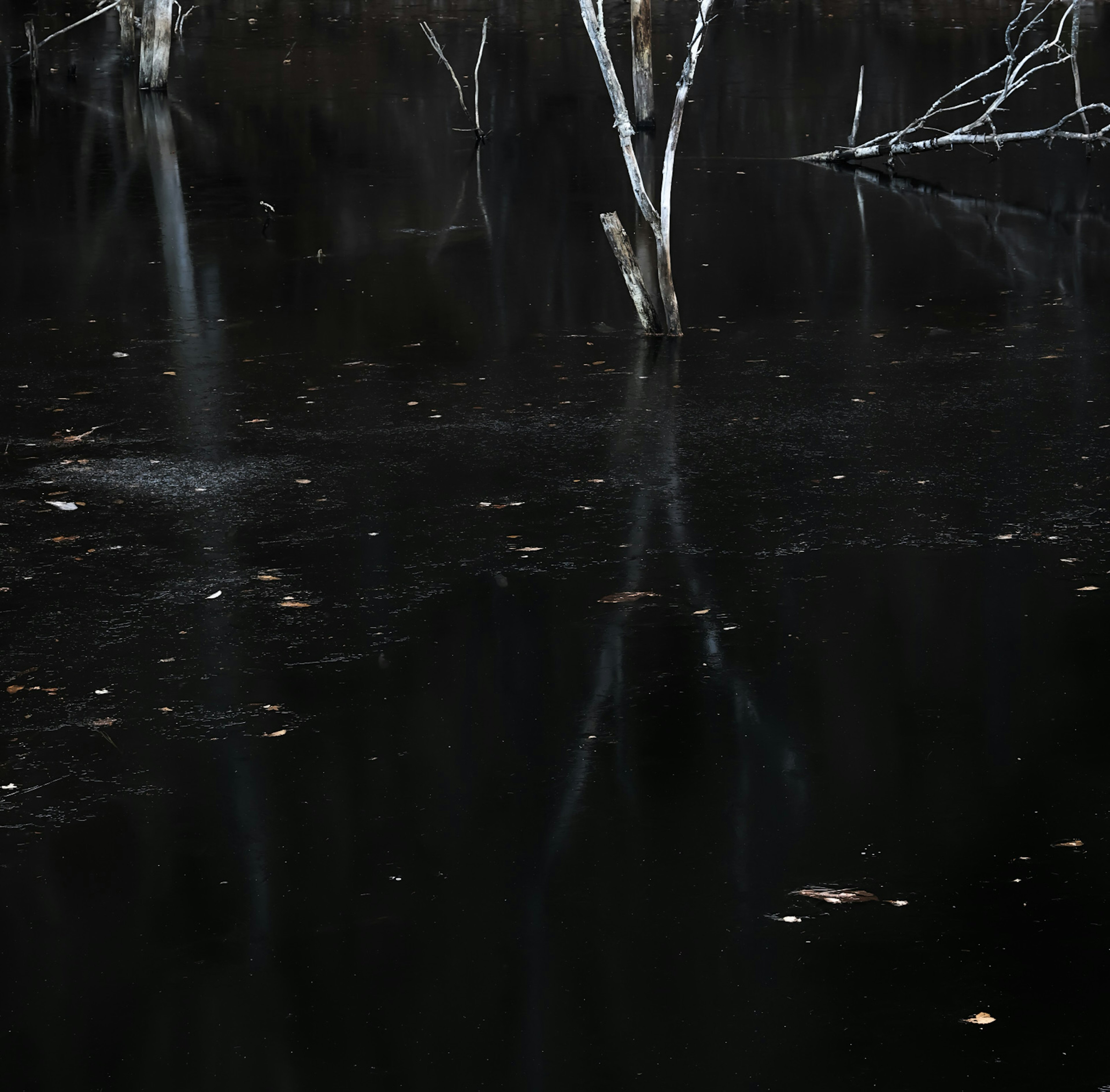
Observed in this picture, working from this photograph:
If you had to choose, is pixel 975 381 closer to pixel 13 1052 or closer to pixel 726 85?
pixel 13 1052

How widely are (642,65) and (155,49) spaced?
1239 cm

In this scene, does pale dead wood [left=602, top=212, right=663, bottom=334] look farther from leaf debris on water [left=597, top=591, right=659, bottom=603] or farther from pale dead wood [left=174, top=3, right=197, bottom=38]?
pale dead wood [left=174, top=3, right=197, bottom=38]

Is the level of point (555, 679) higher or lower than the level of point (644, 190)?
lower

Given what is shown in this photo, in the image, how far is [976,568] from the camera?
756 cm

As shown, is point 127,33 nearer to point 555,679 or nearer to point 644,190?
point 644,190

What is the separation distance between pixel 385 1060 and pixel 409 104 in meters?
28.5

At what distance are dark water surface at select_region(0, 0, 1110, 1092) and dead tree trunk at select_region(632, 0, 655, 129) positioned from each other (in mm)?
9172

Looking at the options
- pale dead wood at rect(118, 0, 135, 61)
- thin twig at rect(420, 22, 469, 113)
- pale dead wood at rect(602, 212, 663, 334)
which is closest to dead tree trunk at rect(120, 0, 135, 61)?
pale dead wood at rect(118, 0, 135, 61)

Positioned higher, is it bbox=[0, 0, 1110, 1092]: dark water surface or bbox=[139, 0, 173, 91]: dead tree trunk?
bbox=[139, 0, 173, 91]: dead tree trunk

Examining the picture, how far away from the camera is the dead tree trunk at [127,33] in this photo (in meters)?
36.8

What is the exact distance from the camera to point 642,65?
82.7 ft

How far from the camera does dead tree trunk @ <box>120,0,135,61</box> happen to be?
36.8 m

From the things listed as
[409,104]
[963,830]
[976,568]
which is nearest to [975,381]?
[976,568]

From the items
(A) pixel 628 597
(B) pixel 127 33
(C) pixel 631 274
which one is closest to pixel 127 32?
(B) pixel 127 33
